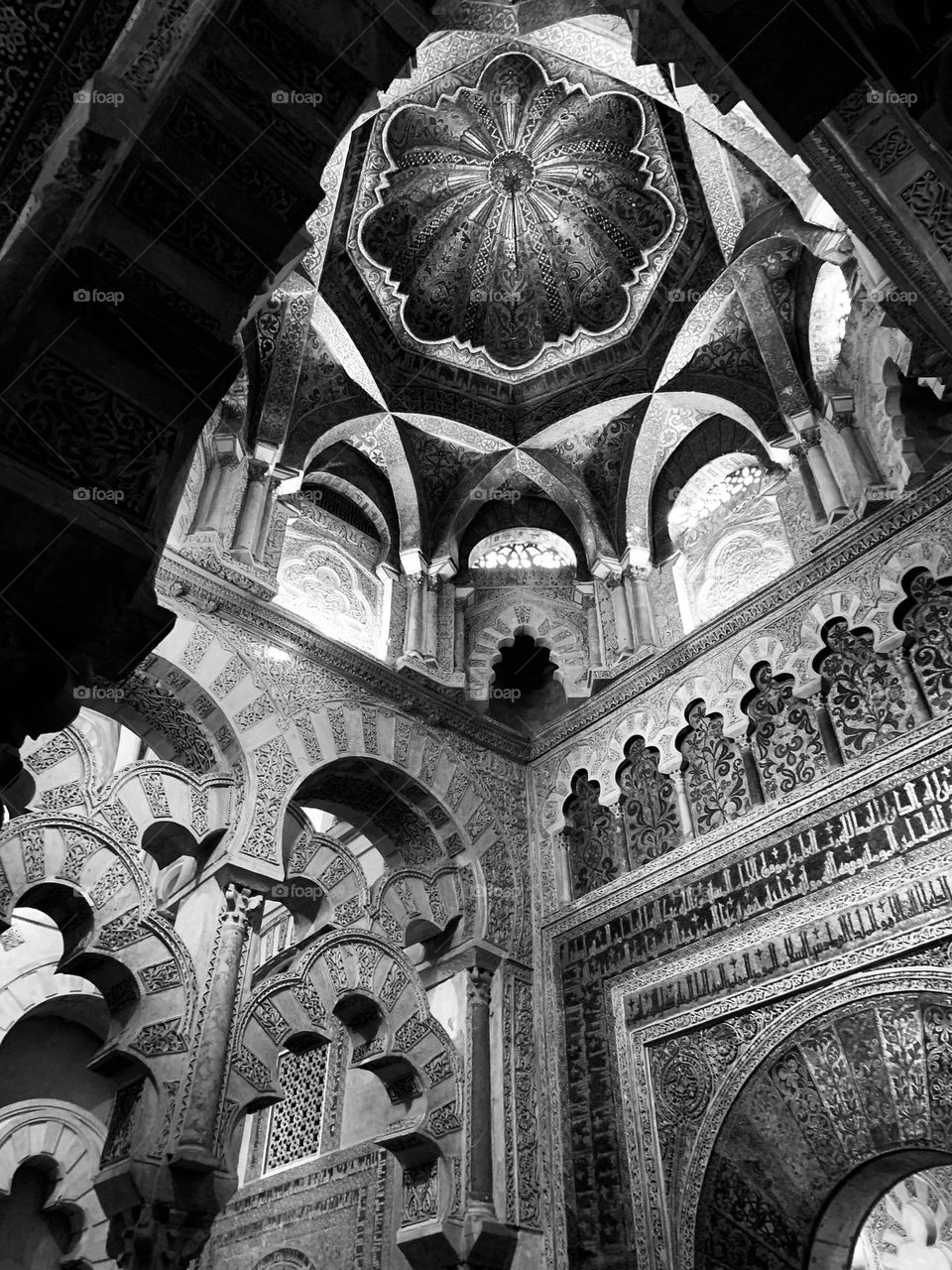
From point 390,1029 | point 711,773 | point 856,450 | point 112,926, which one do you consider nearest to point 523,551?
point 711,773

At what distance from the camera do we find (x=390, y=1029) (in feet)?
22.5

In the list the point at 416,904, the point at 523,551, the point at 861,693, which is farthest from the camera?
the point at 523,551

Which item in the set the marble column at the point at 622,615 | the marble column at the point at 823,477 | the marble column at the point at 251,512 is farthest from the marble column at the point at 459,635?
the marble column at the point at 823,477

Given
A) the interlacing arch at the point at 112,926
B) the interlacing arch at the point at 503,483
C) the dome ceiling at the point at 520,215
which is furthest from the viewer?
the interlacing arch at the point at 503,483

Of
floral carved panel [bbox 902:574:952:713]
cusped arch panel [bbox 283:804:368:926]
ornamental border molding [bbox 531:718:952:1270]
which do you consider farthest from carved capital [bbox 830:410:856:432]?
cusped arch panel [bbox 283:804:368:926]

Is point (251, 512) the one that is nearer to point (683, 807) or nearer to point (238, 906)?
point (238, 906)

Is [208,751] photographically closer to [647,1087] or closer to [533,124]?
[647,1087]

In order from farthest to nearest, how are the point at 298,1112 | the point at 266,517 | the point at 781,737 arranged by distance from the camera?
1. the point at 298,1112
2. the point at 266,517
3. the point at 781,737

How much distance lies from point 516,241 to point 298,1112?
8.57m

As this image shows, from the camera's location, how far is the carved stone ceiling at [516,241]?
8.58 metres

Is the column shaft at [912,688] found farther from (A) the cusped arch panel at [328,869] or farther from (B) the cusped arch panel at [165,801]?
(B) the cusped arch panel at [165,801]

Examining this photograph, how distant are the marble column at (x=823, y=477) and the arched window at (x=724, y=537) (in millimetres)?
545

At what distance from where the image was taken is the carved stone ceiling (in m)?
8.58

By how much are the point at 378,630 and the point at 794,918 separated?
4.27 meters
